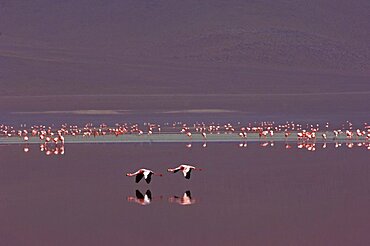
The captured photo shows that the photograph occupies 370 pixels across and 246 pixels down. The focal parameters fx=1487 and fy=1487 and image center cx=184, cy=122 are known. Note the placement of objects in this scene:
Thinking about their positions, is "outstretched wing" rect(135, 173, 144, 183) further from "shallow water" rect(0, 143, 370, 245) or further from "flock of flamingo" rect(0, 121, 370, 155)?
"flock of flamingo" rect(0, 121, 370, 155)

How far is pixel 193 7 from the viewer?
9088 centimetres

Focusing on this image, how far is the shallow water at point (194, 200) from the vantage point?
17531 millimetres

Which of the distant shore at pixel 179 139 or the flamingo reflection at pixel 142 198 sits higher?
the distant shore at pixel 179 139

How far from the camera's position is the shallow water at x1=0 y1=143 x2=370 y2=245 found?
17.5 m

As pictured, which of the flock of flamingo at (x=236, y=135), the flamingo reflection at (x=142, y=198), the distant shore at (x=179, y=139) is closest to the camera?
the flamingo reflection at (x=142, y=198)

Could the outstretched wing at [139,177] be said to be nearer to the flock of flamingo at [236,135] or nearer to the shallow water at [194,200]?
the shallow water at [194,200]

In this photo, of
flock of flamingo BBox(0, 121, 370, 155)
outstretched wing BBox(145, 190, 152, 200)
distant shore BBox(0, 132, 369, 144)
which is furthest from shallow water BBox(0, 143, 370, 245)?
distant shore BBox(0, 132, 369, 144)

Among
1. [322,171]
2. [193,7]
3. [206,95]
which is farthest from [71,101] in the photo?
[322,171]

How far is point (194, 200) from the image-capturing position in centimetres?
2144

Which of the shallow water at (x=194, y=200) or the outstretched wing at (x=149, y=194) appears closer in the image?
the shallow water at (x=194, y=200)

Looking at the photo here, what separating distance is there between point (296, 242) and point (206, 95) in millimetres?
54753

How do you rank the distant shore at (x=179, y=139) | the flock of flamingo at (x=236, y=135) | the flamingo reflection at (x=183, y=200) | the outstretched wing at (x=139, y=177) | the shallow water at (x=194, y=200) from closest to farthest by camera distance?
1. the shallow water at (x=194, y=200)
2. the flamingo reflection at (x=183, y=200)
3. the outstretched wing at (x=139, y=177)
4. the flock of flamingo at (x=236, y=135)
5. the distant shore at (x=179, y=139)

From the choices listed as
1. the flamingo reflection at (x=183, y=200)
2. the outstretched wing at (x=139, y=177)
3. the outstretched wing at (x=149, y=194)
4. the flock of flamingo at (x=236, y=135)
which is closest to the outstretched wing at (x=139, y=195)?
the outstretched wing at (x=149, y=194)

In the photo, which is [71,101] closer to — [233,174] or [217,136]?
[217,136]
